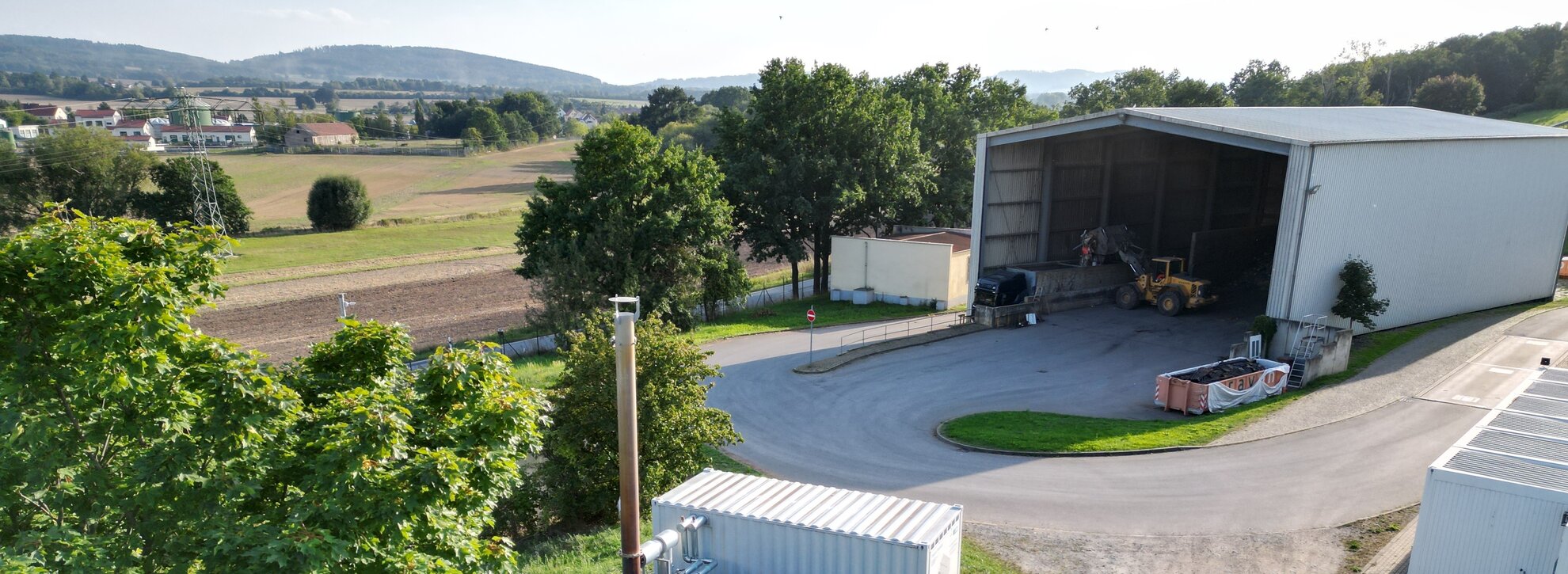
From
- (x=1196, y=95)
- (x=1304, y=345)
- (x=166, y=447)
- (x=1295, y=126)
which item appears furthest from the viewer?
(x=1196, y=95)

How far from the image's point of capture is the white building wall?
2895 centimetres

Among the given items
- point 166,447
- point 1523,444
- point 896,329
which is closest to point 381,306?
point 896,329

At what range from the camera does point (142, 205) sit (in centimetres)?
6569

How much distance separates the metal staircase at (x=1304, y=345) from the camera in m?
27.0

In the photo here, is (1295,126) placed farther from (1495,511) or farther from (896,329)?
(1495,511)

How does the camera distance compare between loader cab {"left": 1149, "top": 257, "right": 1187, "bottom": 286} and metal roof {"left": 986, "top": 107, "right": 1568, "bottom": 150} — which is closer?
metal roof {"left": 986, "top": 107, "right": 1568, "bottom": 150}

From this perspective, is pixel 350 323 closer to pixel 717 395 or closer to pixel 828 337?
pixel 717 395

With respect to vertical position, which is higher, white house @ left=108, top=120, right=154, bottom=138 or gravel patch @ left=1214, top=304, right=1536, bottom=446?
white house @ left=108, top=120, right=154, bottom=138

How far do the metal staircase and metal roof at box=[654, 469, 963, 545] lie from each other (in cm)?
1947

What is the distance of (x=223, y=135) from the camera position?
14875 centimetres

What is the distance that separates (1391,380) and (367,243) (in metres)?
67.8

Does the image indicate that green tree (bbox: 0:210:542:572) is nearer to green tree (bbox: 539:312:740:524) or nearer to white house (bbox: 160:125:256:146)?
green tree (bbox: 539:312:740:524)

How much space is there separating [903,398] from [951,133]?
1294 inches

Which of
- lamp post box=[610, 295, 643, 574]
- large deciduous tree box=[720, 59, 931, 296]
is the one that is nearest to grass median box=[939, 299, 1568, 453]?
lamp post box=[610, 295, 643, 574]
